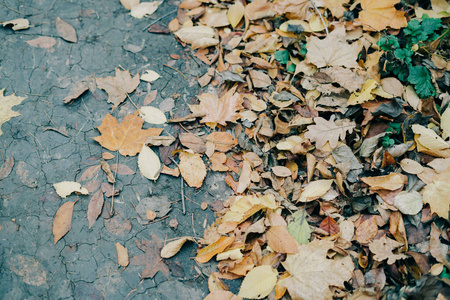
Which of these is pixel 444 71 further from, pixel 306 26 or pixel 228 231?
pixel 228 231

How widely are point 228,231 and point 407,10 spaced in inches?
82.5

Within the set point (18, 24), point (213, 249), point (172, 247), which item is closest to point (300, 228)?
point (213, 249)

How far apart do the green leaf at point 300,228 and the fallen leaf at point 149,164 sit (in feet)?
3.08

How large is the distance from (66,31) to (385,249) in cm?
286

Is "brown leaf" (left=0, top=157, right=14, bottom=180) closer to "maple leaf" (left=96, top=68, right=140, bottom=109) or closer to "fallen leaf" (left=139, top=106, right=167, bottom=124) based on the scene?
"maple leaf" (left=96, top=68, right=140, bottom=109)

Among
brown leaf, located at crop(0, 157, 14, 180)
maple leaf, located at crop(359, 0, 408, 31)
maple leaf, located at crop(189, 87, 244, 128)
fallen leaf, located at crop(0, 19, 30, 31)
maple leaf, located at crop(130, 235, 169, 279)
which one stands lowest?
maple leaf, located at crop(130, 235, 169, 279)

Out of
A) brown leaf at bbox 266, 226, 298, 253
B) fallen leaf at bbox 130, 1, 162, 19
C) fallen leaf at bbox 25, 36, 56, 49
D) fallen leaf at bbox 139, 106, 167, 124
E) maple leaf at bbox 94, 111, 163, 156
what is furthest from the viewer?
fallen leaf at bbox 130, 1, 162, 19

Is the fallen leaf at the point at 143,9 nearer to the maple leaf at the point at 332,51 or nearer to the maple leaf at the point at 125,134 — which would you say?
the maple leaf at the point at 125,134

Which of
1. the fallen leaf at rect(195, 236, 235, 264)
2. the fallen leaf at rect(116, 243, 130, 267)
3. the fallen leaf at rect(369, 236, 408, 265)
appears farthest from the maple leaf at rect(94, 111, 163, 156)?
the fallen leaf at rect(369, 236, 408, 265)

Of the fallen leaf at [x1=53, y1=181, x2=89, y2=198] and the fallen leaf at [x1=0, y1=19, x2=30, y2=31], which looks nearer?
the fallen leaf at [x1=53, y1=181, x2=89, y2=198]

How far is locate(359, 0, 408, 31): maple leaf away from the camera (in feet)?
7.48

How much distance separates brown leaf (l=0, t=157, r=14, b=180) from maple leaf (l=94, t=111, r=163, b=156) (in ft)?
1.86

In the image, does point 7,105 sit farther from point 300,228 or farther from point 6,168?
point 300,228

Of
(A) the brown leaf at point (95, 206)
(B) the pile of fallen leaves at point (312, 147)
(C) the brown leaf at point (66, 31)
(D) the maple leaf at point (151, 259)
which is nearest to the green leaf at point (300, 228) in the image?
(B) the pile of fallen leaves at point (312, 147)
